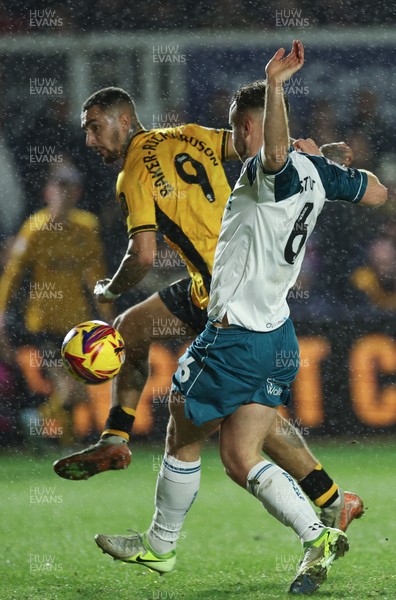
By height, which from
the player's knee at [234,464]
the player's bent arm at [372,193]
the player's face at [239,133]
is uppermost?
the player's face at [239,133]

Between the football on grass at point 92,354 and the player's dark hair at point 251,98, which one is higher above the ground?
the player's dark hair at point 251,98

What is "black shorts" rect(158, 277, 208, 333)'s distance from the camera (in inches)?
205

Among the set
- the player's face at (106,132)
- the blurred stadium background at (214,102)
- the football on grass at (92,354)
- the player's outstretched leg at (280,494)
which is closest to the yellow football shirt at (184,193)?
the player's face at (106,132)

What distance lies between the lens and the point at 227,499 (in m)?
5.96

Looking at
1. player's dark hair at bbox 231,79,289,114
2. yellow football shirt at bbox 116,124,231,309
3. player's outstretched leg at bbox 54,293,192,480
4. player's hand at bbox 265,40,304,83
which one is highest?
player's hand at bbox 265,40,304,83

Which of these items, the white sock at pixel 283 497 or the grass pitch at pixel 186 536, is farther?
the grass pitch at pixel 186 536

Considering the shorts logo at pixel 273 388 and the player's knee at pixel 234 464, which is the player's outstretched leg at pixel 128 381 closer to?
the player's knee at pixel 234 464

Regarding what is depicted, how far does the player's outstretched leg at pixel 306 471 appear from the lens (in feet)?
14.8

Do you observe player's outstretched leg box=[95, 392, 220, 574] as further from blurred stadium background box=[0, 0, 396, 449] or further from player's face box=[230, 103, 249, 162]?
blurred stadium background box=[0, 0, 396, 449]

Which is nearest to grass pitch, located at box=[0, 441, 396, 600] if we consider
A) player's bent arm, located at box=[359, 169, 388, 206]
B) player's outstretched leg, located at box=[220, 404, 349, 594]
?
player's outstretched leg, located at box=[220, 404, 349, 594]

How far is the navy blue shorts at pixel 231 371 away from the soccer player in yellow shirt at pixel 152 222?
122 centimetres

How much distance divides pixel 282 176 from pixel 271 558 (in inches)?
68.4

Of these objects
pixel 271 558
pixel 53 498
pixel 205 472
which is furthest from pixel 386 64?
pixel 271 558

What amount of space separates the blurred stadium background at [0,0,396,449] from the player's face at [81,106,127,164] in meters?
2.28
